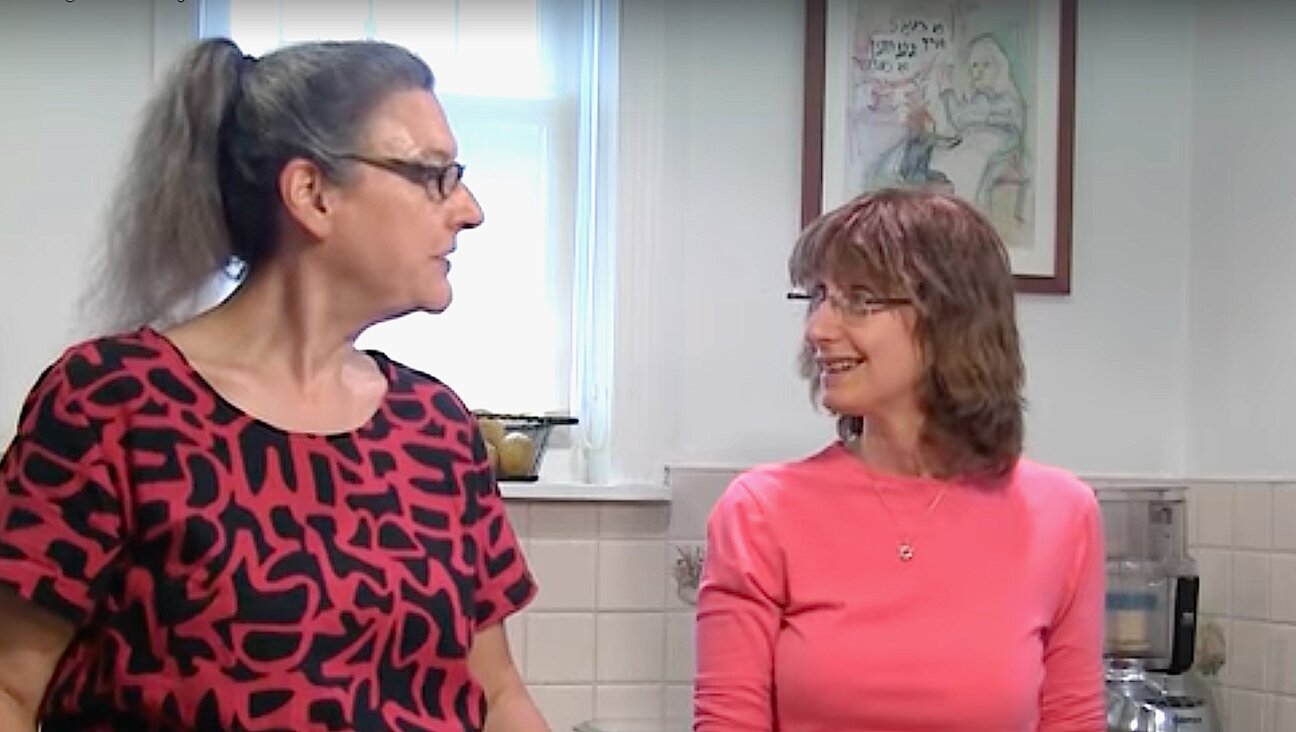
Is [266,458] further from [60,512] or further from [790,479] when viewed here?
[790,479]

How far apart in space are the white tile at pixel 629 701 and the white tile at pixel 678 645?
3 cm

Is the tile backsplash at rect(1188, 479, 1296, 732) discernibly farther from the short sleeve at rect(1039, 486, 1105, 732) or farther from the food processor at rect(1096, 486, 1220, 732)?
the short sleeve at rect(1039, 486, 1105, 732)

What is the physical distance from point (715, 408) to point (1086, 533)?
77 cm

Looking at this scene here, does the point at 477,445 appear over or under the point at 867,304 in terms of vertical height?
under

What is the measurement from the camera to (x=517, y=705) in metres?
1.52

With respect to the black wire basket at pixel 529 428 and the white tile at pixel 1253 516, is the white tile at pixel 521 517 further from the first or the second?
the white tile at pixel 1253 516

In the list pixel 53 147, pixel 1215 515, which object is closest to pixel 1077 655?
pixel 1215 515

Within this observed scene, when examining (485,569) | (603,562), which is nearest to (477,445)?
(485,569)

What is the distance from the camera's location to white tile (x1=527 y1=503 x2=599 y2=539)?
2508 mm

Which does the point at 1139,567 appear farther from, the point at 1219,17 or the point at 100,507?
the point at 100,507

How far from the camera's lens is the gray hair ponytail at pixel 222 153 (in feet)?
4.65

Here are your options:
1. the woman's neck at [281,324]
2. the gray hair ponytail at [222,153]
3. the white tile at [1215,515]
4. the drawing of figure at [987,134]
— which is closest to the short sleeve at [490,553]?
the woman's neck at [281,324]

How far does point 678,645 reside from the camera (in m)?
2.55

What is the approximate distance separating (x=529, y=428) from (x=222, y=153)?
110cm
